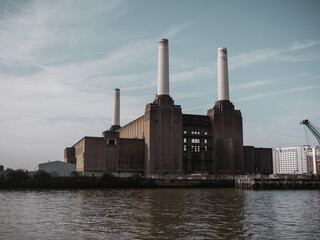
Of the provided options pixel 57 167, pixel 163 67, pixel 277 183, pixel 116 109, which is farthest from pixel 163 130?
pixel 116 109

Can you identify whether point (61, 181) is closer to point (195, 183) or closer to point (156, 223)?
point (195, 183)

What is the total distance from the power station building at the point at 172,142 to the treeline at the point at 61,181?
14.4 metres

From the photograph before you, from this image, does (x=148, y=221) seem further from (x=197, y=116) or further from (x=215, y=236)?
(x=197, y=116)

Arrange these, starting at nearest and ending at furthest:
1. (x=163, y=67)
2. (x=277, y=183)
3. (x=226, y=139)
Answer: (x=277, y=183) → (x=163, y=67) → (x=226, y=139)

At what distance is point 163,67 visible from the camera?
370 feet

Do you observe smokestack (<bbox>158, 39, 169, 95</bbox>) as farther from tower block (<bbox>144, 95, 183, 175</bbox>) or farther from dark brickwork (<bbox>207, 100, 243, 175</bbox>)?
dark brickwork (<bbox>207, 100, 243, 175</bbox>)

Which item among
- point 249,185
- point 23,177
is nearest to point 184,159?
point 249,185

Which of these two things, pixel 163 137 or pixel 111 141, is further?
pixel 111 141

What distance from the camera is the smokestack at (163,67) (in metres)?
113

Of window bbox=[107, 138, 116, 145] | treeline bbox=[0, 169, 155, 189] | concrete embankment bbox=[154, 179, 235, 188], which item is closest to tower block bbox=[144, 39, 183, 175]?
window bbox=[107, 138, 116, 145]

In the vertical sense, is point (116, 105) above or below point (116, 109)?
above

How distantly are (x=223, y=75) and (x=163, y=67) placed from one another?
20.3 m

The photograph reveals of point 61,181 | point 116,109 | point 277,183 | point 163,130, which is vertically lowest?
point 277,183

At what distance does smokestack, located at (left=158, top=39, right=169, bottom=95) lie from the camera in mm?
112750
